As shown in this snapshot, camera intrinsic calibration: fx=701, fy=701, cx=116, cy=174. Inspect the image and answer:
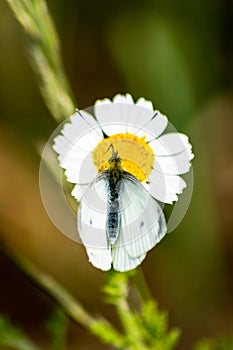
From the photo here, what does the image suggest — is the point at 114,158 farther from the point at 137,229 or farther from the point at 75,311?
the point at 75,311

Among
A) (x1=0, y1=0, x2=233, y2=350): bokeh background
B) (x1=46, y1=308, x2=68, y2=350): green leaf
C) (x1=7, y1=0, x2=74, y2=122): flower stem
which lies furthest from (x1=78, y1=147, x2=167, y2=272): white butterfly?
(x1=0, y1=0, x2=233, y2=350): bokeh background

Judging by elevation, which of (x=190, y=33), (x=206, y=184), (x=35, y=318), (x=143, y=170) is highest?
(x=190, y=33)

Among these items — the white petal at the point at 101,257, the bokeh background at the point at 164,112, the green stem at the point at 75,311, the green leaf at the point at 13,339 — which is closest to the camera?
the white petal at the point at 101,257

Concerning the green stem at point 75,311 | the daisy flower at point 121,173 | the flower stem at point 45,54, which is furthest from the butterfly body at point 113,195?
the green stem at point 75,311

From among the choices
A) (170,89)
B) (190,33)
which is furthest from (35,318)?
(190,33)

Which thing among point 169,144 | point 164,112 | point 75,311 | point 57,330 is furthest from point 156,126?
point 164,112

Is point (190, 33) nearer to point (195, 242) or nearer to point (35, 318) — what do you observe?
point (195, 242)

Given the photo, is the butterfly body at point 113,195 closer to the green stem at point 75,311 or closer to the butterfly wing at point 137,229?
the butterfly wing at point 137,229
